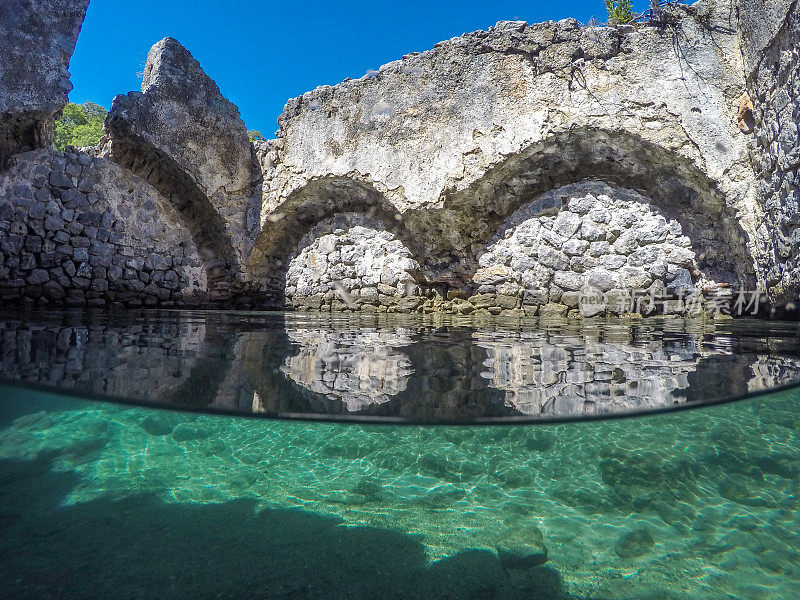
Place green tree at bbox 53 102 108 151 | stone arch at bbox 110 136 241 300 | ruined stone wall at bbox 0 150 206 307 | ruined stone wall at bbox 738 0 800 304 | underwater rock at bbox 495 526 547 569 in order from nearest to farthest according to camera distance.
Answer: underwater rock at bbox 495 526 547 569, ruined stone wall at bbox 738 0 800 304, ruined stone wall at bbox 0 150 206 307, stone arch at bbox 110 136 241 300, green tree at bbox 53 102 108 151

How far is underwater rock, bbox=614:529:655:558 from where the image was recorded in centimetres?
190

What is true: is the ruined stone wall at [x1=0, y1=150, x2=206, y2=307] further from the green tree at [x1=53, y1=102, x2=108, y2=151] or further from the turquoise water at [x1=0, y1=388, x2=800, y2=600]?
the green tree at [x1=53, y1=102, x2=108, y2=151]

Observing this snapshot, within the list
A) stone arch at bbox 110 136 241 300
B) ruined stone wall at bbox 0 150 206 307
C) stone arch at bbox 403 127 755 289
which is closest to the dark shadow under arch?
stone arch at bbox 110 136 241 300

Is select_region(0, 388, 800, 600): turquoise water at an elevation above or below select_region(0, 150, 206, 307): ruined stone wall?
below

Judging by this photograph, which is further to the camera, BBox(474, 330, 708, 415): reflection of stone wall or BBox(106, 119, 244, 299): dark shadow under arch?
BBox(106, 119, 244, 299): dark shadow under arch

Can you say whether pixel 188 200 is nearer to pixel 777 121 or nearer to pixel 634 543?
pixel 634 543

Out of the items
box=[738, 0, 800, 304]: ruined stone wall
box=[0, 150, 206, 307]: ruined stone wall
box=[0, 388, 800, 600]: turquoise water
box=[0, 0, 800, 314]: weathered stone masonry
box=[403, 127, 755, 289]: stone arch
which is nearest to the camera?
box=[0, 388, 800, 600]: turquoise water

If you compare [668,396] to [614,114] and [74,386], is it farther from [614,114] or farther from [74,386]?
[614,114]

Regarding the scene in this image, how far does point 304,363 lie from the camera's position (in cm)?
235

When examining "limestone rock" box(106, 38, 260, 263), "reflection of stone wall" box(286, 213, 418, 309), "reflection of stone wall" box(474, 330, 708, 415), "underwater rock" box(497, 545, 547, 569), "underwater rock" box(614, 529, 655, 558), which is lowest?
"underwater rock" box(497, 545, 547, 569)

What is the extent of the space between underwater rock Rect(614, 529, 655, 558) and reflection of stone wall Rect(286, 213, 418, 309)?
4.51 m

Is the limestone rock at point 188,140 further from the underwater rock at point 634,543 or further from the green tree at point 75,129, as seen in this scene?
the green tree at point 75,129

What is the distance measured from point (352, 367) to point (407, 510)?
0.76 meters

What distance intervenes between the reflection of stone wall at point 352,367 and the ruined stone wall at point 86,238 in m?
4.39
